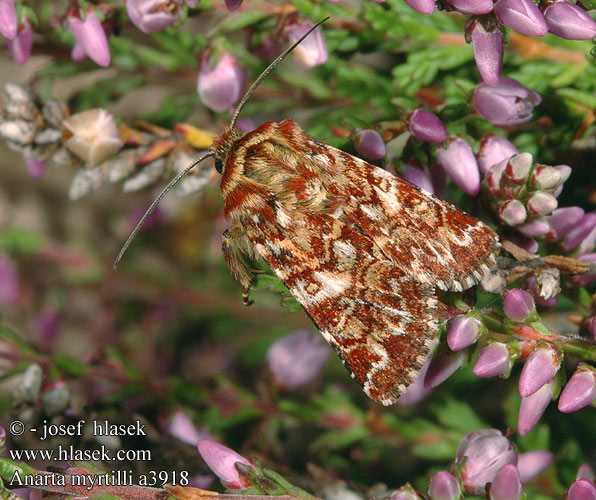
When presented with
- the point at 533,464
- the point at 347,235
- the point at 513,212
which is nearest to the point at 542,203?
the point at 513,212

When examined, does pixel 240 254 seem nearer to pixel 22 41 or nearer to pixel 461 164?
pixel 461 164

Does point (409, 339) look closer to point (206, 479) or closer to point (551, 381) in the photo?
point (551, 381)

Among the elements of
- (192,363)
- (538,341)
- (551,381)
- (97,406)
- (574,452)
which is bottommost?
(192,363)

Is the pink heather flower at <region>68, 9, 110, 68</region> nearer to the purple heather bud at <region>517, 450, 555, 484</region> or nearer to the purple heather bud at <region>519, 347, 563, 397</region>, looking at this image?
the purple heather bud at <region>519, 347, 563, 397</region>

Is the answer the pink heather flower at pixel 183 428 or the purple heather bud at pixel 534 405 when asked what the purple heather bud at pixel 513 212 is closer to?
the purple heather bud at pixel 534 405

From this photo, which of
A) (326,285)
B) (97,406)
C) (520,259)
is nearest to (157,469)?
(97,406)

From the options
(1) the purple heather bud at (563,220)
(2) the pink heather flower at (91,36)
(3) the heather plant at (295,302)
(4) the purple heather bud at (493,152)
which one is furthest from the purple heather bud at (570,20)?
(2) the pink heather flower at (91,36)
